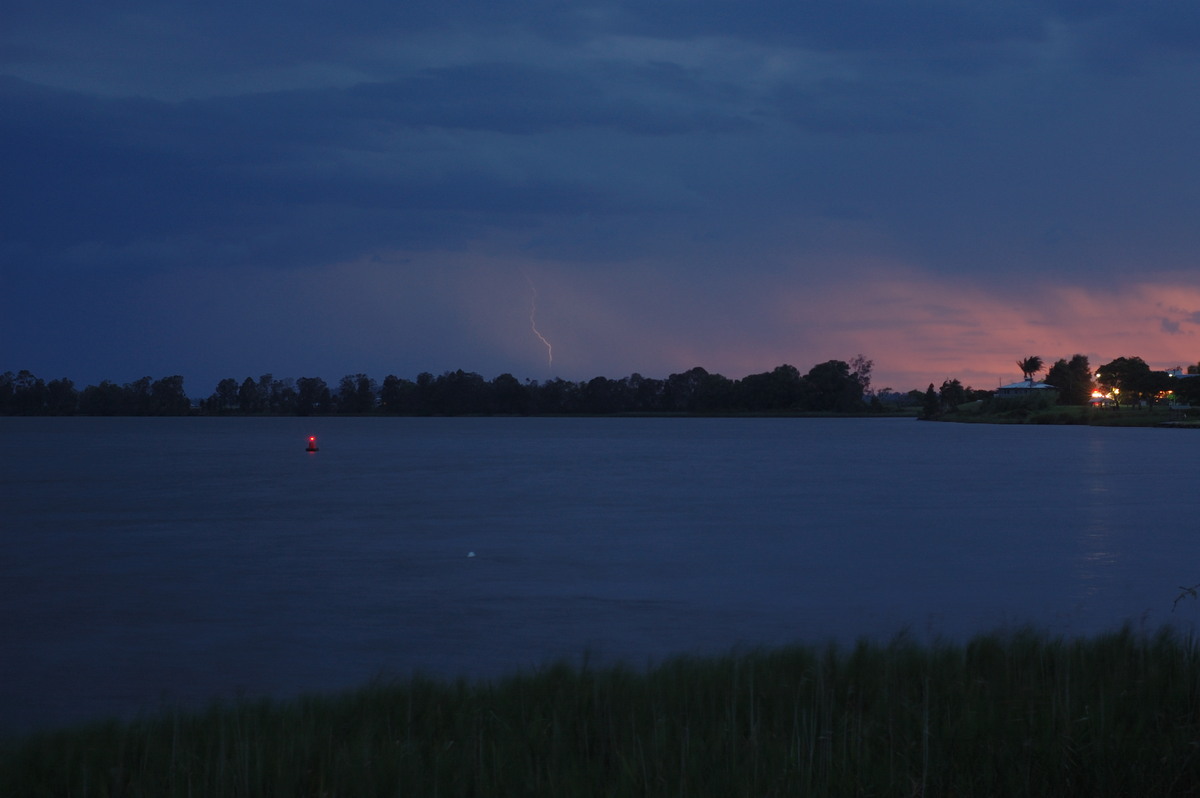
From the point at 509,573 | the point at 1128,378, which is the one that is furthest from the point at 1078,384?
the point at 509,573

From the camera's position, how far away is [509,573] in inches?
776

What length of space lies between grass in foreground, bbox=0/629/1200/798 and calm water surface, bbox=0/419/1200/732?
178 centimetres

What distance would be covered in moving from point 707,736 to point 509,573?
1273 centimetres

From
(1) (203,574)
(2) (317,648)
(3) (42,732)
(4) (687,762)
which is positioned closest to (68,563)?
(1) (203,574)

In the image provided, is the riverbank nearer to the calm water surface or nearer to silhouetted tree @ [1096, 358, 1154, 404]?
silhouetted tree @ [1096, 358, 1154, 404]

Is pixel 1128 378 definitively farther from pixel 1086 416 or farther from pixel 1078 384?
pixel 1078 384

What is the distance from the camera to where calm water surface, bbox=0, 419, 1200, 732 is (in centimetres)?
1261

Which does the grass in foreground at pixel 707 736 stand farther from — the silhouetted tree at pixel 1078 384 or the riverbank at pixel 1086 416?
the silhouetted tree at pixel 1078 384

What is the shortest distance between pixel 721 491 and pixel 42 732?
109ft

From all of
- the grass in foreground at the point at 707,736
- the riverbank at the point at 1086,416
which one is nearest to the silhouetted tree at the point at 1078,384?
the riverbank at the point at 1086,416

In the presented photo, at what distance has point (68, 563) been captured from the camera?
67.9ft

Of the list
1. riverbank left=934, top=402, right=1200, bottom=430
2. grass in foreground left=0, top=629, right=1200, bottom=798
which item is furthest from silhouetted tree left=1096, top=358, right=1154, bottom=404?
grass in foreground left=0, top=629, right=1200, bottom=798

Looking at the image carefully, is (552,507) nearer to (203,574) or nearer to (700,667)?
(203,574)

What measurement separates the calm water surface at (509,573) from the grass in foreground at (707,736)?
1.78m
